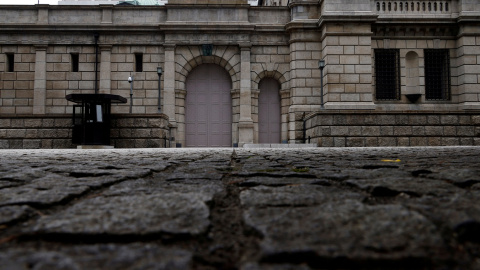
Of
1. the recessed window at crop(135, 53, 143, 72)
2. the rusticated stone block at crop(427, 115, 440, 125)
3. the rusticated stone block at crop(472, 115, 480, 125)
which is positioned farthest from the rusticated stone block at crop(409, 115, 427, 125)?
the recessed window at crop(135, 53, 143, 72)

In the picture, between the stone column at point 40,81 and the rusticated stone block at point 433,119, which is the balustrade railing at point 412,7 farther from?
the stone column at point 40,81

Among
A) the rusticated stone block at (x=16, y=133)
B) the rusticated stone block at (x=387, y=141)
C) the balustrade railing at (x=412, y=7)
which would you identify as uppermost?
the balustrade railing at (x=412, y=7)

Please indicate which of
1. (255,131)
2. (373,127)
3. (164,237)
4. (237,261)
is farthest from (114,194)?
(255,131)

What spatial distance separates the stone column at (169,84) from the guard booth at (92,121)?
456cm

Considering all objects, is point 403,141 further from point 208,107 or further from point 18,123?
point 18,123

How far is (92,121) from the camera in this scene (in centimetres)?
1216

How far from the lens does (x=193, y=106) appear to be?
59.6ft

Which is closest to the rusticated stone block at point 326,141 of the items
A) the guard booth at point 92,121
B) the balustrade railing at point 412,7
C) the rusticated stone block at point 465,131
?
the rusticated stone block at point 465,131

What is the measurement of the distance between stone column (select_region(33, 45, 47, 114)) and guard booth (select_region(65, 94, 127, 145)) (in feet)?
19.4

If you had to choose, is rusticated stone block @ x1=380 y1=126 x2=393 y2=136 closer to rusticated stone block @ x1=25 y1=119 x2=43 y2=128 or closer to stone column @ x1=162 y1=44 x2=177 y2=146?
stone column @ x1=162 y1=44 x2=177 y2=146

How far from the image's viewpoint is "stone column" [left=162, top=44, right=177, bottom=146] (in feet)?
56.1

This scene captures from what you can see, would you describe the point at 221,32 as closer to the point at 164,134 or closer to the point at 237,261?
the point at 164,134

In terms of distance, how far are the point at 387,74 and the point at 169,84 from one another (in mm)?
11301

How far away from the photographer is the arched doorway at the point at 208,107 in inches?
713
